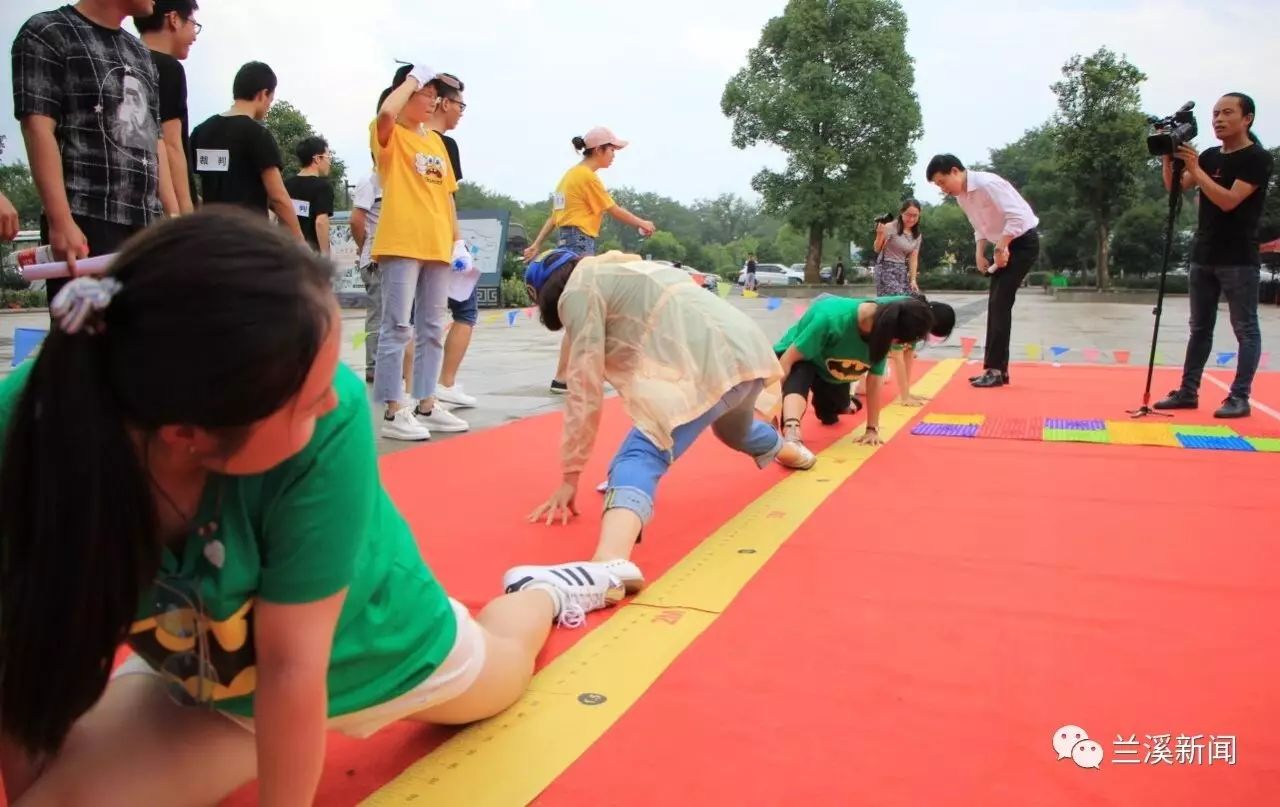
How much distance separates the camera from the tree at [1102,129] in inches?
1009

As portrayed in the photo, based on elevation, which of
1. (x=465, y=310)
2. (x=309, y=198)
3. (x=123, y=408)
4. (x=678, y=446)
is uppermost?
(x=309, y=198)

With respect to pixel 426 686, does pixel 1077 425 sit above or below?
below

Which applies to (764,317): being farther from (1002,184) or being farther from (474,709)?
(474,709)

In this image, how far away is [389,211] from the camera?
4.34 meters

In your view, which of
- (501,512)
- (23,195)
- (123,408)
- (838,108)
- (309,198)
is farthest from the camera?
(23,195)

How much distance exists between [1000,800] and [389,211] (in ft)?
12.1

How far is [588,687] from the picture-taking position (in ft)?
6.05

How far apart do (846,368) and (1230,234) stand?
2475mm

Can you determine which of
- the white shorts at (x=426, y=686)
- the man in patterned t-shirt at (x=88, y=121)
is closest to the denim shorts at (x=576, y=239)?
the man in patterned t-shirt at (x=88, y=121)

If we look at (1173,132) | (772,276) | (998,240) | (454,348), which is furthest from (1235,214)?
(772,276)

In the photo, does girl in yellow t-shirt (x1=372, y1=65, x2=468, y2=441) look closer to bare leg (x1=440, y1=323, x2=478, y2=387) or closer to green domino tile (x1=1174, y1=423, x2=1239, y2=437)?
bare leg (x1=440, y1=323, x2=478, y2=387)

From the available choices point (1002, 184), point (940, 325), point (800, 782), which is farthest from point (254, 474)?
point (1002, 184)

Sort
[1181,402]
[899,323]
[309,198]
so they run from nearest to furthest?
[899,323] < [1181,402] < [309,198]

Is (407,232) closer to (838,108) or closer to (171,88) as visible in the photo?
(171,88)
